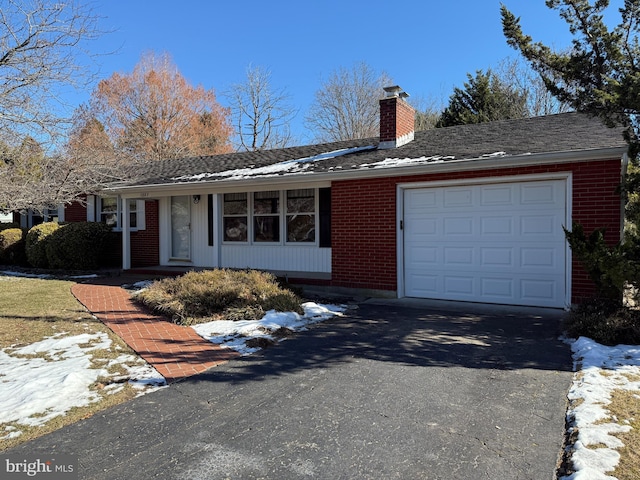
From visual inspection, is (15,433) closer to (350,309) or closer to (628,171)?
(350,309)

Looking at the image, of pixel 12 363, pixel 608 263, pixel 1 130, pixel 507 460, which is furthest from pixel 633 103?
pixel 1 130

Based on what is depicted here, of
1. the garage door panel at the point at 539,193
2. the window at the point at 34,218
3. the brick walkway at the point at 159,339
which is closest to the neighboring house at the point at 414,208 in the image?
the garage door panel at the point at 539,193

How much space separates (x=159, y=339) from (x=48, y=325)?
203 cm

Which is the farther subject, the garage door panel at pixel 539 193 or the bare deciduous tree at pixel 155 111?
the bare deciduous tree at pixel 155 111

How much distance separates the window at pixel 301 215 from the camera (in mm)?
11312

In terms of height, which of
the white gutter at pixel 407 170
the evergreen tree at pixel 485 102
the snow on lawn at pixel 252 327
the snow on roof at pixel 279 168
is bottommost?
the snow on lawn at pixel 252 327

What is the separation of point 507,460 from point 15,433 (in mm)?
3614

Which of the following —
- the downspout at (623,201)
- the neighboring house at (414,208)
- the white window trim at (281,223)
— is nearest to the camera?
the downspout at (623,201)

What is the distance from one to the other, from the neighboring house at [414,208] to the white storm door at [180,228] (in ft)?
0.13

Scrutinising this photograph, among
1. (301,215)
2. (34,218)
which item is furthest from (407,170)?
(34,218)

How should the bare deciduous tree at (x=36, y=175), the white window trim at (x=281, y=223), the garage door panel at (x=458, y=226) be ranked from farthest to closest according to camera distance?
the white window trim at (x=281, y=223), the garage door panel at (x=458, y=226), the bare deciduous tree at (x=36, y=175)

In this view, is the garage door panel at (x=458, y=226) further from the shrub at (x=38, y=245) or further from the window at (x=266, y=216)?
the shrub at (x=38, y=245)

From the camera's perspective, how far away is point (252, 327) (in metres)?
6.50

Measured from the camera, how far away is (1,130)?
→ 6559 millimetres
